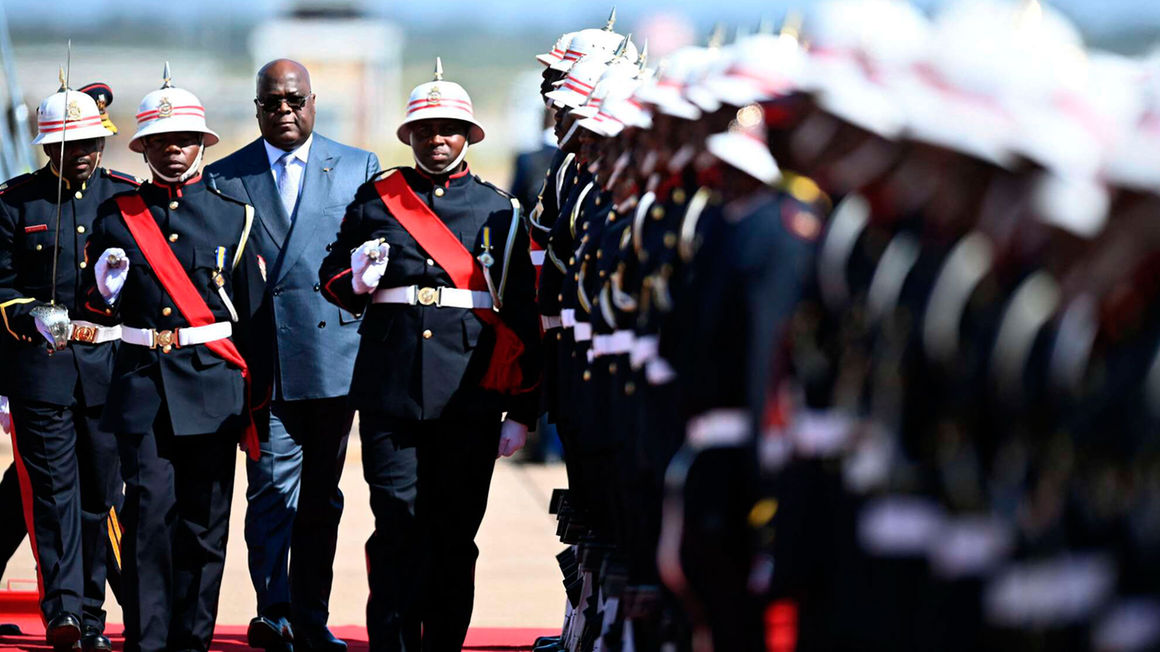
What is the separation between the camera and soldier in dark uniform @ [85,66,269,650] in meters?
6.94

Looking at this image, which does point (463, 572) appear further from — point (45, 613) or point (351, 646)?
point (45, 613)

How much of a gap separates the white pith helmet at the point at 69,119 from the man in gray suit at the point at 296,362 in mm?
524

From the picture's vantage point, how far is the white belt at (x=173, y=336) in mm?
7031

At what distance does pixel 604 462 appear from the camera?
6312mm

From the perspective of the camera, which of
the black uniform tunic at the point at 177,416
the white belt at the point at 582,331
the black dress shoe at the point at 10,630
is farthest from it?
the black dress shoe at the point at 10,630

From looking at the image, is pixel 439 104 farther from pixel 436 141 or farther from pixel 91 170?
pixel 91 170

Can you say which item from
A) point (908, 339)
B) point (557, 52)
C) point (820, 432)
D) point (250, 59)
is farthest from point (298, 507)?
point (250, 59)

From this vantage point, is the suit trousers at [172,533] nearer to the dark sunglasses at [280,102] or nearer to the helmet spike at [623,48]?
the dark sunglasses at [280,102]

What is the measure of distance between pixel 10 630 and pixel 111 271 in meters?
1.98

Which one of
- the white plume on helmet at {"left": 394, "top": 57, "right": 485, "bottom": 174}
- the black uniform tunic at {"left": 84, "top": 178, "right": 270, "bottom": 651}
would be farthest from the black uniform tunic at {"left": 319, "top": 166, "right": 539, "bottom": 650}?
the black uniform tunic at {"left": 84, "top": 178, "right": 270, "bottom": 651}

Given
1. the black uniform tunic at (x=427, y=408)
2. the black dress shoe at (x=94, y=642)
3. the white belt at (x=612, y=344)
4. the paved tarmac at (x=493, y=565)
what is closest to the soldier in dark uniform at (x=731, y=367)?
the white belt at (x=612, y=344)

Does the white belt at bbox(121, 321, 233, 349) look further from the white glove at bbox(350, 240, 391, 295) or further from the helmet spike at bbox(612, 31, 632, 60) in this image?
the helmet spike at bbox(612, 31, 632, 60)

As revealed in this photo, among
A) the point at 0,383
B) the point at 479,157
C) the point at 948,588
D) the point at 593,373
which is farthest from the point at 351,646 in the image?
the point at 479,157

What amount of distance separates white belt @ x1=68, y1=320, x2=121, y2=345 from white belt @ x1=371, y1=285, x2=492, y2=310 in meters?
1.36
